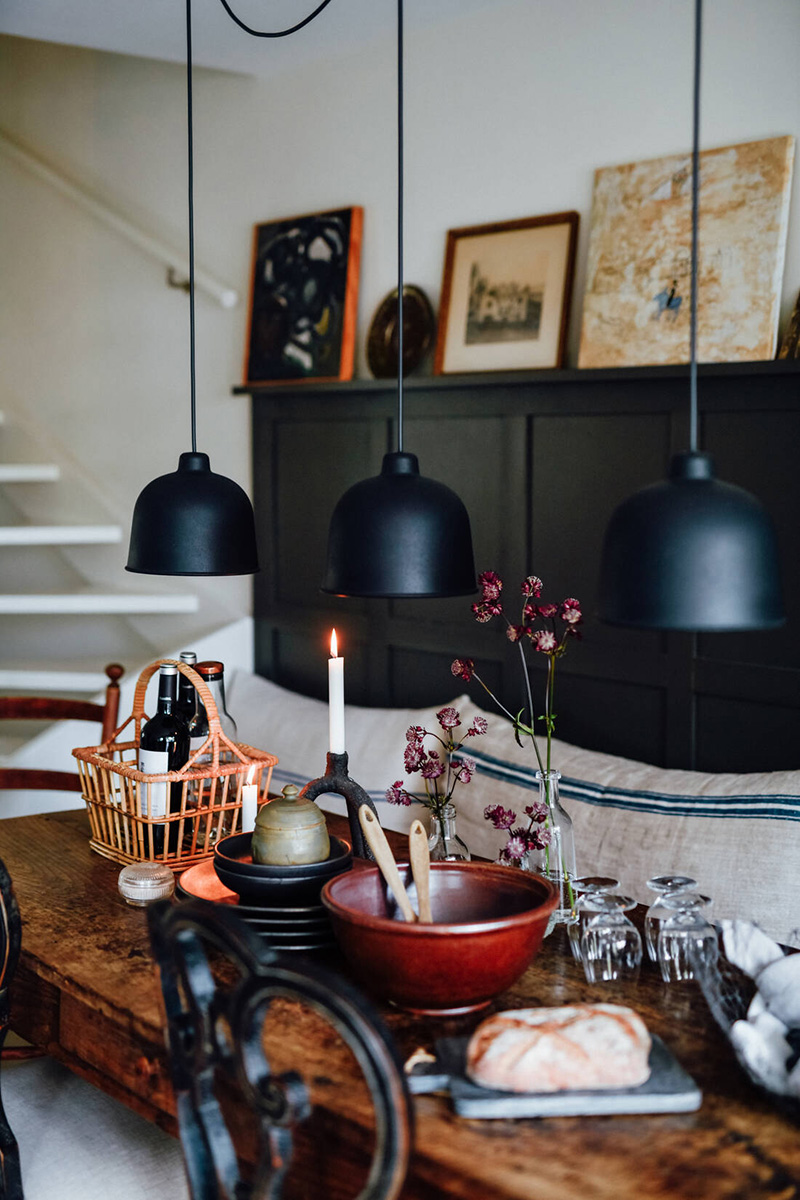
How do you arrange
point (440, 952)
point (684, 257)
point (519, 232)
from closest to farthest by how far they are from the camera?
point (440, 952)
point (684, 257)
point (519, 232)

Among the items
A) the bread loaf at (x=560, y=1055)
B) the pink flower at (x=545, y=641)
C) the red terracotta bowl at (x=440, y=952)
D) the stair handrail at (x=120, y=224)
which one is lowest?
the bread loaf at (x=560, y=1055)

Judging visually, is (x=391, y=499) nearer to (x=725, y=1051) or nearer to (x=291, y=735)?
(x=725, y=1051)

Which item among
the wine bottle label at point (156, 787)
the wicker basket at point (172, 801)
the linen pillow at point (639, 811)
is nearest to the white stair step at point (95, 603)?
the linen pillow at point (639, 811)

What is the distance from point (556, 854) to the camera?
Result: 1.67 m

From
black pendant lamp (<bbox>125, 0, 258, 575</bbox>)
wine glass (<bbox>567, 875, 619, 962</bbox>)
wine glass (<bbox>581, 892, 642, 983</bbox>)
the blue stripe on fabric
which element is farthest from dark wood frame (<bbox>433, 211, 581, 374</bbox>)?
wine glass (<bbox>581, 892, 642, 983</bbox>)

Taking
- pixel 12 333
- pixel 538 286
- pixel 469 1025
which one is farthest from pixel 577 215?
pixel 12 333

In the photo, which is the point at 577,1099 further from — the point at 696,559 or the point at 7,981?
the point at 7,981

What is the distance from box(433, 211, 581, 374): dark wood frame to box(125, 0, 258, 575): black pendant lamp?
1075mm

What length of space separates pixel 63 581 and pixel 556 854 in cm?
304

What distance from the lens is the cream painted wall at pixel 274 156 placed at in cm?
260

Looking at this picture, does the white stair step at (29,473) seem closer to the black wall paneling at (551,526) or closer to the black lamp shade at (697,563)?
the black wall paneling at (551,526)

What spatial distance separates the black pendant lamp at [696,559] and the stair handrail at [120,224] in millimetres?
2553

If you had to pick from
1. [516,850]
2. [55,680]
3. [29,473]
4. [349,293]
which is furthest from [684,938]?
[29,473]

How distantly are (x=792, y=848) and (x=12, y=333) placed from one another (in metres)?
3.58
